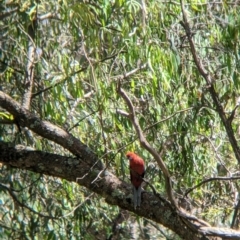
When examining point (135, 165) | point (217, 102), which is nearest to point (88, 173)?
point (217, 102)

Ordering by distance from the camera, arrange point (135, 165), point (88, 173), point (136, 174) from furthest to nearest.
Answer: point (135, 165) → point (136, 174) → point (88, 173)

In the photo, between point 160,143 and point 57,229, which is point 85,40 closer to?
→ point 160,143

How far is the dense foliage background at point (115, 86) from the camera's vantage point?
5.44 metres

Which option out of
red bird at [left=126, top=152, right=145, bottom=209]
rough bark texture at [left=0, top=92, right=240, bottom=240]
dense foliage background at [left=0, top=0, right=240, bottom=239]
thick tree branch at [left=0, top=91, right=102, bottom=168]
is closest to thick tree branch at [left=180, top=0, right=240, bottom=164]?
dense foliage background at [left=0, top=0, right=240, bottom=239]

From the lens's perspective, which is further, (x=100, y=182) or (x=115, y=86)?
(x=115, y=86)

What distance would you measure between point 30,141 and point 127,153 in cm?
93

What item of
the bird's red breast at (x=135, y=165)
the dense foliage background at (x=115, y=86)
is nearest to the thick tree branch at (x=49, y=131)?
the dense foliage background at (x=115, y=86)

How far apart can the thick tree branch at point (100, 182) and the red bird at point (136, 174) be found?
5 cm

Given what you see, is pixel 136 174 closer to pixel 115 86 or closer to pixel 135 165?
pixel 135 165

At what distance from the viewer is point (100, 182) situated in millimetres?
5141

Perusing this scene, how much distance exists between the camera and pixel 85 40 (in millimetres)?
5664

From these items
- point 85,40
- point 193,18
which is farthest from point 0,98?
point 193,18

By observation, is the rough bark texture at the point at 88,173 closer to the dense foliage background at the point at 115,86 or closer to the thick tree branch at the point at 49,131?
the thick tree branch at the point at 49,131

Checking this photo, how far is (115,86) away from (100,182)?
0.94 metres
